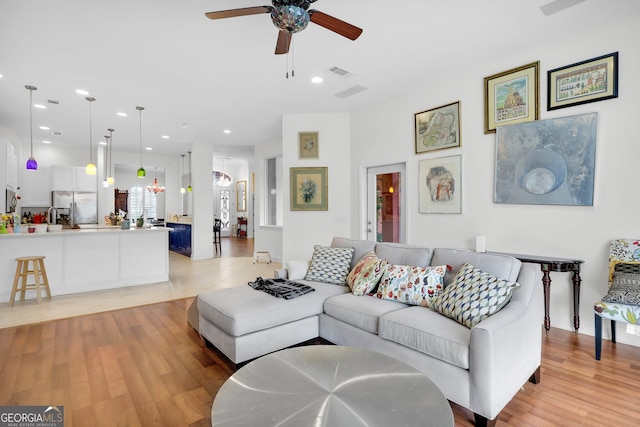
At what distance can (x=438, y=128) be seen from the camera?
428 centimetres

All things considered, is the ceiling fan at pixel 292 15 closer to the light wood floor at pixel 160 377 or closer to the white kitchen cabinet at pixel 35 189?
the light wood floor at pixel 160 377

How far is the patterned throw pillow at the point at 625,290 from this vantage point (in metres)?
2.43

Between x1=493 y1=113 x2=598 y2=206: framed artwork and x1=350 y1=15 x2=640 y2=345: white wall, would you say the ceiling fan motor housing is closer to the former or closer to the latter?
x1=350 y1=15 x2=640 y2=345: white wall

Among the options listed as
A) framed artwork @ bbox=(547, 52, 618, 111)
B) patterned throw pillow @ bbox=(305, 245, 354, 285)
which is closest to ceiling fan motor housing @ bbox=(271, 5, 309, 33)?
patterned throw pillow @ bbox=(305, 245, 354, 285)

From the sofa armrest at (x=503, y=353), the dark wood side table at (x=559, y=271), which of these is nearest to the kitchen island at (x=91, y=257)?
the sofa armrest at (x=503, y=353)

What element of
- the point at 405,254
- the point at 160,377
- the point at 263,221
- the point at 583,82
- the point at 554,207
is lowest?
the point at 160,377

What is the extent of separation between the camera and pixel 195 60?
3561 mm

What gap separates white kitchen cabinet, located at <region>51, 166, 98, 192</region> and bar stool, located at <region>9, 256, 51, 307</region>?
4.45m

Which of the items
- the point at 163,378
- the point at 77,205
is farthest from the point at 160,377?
the point at 77,205

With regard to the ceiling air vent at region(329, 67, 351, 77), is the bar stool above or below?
below

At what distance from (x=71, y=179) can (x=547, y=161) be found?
1000cm

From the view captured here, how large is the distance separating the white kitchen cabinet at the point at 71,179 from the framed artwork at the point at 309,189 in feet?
20.6

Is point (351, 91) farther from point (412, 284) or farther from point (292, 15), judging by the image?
point (412, 284)

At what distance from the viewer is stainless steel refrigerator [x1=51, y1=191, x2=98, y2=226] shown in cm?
788
